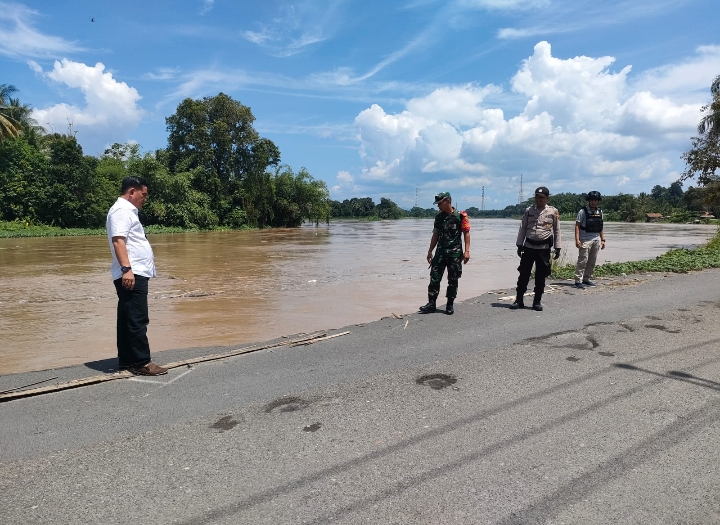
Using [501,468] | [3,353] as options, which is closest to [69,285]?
[3,353]

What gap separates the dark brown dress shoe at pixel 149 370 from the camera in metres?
4.95

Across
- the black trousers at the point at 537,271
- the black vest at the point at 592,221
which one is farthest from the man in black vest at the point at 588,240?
the black trousers at the point at 537,271

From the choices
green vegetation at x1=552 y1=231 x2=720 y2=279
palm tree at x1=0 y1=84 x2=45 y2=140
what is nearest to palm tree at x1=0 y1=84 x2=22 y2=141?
palm tree at x1=0 y1=84 x2=45 y2=140

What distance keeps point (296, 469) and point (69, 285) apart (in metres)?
12.6

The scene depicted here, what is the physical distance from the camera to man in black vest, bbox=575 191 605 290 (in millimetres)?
10219

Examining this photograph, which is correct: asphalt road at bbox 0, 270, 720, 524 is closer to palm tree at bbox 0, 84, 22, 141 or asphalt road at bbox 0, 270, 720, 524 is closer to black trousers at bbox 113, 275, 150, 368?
black trousers at bbox 113, 275, 150, 368

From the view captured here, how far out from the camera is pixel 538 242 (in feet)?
26.9

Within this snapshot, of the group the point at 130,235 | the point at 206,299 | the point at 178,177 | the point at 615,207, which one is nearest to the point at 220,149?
the point at 178,177

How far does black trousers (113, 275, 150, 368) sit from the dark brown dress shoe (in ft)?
0.14

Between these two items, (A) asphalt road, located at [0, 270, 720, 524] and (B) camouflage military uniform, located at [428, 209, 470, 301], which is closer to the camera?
(A) asphalt road, located at [0, 270, 720, 524]

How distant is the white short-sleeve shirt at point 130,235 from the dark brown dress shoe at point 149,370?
89cm

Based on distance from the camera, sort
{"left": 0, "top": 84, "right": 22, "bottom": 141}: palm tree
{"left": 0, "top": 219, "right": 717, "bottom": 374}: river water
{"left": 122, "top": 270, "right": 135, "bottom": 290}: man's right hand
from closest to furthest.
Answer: {"left": 122, "top": 270, "right": 135, "bottom": 290}: man's right hand, {"left": 0, "top": 219, "right": 717, "bottom": 374}: river water, {"left": 0, "top": 84, "right": 22, "bottom": 141}: palm tree

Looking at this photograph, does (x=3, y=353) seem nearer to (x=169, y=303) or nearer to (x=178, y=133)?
(x=169, y=303)

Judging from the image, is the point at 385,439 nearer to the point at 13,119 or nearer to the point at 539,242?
the point at 539,242
